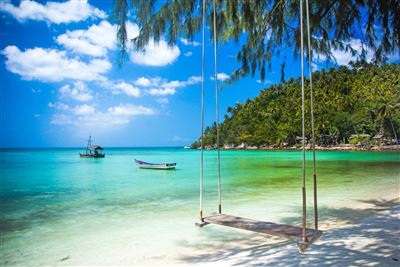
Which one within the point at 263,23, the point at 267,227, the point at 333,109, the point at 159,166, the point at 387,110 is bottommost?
the point at 159,166

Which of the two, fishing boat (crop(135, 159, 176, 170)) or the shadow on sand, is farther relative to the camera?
fishing boat (crop(135, 159, 176, 170))

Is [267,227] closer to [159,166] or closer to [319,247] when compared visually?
[319,247]

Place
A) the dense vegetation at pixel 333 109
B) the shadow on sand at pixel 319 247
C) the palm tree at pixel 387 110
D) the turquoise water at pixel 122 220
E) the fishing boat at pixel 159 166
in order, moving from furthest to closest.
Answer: the dense vegetation at pixel 333 109
the palm tree at pixel 387 110
the fishing boat at pixel 159 166
the turquoise water at pixel 122 220
the shadow on sand at pixel 319 247

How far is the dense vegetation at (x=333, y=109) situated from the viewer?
37.6 metres

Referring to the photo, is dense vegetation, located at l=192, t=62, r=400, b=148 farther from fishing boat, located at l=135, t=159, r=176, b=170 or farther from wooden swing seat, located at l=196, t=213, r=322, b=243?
wooden swing seat, located at l=196, t=213, r=322, b=243

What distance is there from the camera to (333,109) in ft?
147

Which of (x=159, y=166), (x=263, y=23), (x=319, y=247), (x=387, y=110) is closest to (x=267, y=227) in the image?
(x=319, y=247)

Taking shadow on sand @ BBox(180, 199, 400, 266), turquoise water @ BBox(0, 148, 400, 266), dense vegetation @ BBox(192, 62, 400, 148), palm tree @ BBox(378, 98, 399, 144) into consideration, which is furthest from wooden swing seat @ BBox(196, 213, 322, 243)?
palm tree @ BBox(378, 98, 399, 144)

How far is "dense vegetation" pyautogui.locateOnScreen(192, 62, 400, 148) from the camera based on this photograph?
37.6 m

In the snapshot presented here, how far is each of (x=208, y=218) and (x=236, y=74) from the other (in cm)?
175

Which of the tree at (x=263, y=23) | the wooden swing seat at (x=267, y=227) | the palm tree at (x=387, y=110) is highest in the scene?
the palm tree at (x=387, y=110)

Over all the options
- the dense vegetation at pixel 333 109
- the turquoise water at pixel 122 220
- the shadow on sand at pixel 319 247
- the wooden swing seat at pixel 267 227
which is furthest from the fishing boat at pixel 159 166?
the dense vegetation at pixel 333 109

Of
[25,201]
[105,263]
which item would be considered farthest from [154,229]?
[25,201]

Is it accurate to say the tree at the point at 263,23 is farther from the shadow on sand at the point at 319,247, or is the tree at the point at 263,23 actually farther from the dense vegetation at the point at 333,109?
the dense vegetation at the point at 333,109
